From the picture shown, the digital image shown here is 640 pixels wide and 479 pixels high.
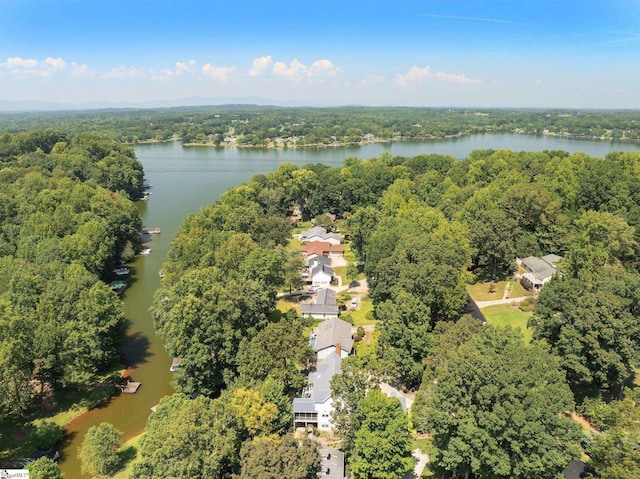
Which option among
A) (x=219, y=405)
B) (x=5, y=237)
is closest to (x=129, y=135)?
(x=5, y=237)

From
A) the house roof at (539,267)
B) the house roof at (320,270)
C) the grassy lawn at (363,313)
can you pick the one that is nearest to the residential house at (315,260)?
the house roof at (320,270)

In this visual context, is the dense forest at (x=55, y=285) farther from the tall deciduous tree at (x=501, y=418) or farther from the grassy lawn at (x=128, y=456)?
the tall deciduous tree at (x=501, y=418)

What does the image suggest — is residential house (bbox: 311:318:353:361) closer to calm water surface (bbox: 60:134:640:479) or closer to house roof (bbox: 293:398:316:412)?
house roof (bbox: 293:398:316:412)

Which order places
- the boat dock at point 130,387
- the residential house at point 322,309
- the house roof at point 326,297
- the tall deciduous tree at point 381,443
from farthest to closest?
the house roof at point 326,297
the residential house at point 322,309
the boat dock at point 130,387
the tall deciduous tree at point 381,443

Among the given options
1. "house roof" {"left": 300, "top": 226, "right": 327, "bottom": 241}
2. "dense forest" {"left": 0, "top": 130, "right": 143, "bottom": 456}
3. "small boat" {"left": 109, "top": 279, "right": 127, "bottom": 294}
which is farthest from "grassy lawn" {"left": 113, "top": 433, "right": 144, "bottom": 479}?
"house roof" {"left": 300, "top": 226, "right": 327, "bottom": 241}

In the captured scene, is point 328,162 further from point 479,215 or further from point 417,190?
point 479,215

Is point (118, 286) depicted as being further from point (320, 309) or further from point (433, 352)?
point (433, 352)
